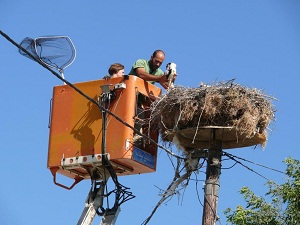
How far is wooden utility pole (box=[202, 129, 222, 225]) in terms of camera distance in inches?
530

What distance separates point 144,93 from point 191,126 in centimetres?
115

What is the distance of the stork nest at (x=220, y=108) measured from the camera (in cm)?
1345

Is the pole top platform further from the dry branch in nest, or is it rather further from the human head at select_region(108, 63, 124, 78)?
the human head at select_region(108, 63, 124, 78)

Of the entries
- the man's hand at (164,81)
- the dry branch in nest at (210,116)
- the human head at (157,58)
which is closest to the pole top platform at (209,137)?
the dry branch in nest at (210,116)

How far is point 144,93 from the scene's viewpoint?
14.5 metres

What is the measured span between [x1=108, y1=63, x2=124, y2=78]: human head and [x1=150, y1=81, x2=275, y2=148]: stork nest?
3.98 ft

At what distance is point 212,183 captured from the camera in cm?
1379

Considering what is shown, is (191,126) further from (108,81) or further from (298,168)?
(298,168)

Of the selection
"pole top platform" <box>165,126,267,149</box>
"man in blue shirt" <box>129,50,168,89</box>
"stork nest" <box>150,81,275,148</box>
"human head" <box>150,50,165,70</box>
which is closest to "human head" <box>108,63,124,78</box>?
"man in blue shirt" <box>129,50,168,89</box>

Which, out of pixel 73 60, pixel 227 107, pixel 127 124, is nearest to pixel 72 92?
pixel 73 60

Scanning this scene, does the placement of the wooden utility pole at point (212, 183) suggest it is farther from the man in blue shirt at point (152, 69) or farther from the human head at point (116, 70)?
the human head at point (116, 70)

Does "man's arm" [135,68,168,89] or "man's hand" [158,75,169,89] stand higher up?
"man's arm" [135,68,168,89]

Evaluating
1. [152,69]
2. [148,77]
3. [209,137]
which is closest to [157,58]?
[152,69]

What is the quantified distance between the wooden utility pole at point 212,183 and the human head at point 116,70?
6.17ft
